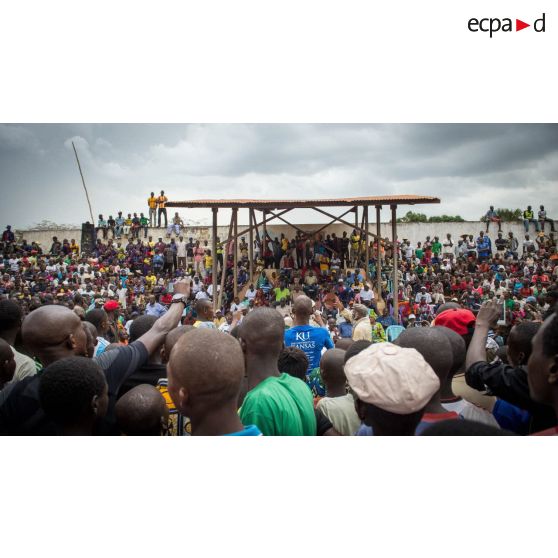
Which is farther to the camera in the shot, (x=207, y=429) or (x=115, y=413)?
(x=115, y=413)

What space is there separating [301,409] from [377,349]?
0.71 metres

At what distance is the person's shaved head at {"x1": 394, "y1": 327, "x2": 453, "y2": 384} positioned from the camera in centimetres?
253

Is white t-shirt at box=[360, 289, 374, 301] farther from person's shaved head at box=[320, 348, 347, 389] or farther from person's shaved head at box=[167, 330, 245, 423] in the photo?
person's shaved head at box=[167, 330, 245, 423]

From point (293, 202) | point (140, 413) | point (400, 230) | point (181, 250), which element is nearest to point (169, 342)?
point (140, 413)

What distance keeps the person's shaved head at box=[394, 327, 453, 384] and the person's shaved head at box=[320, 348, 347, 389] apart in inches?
34.1

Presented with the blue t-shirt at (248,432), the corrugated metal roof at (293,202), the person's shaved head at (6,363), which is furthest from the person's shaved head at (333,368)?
the corrugated metal roof at (293,202)

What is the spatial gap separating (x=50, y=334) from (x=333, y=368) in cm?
169

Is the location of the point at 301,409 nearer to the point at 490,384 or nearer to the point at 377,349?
the point at 377,349

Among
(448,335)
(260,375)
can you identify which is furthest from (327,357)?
(448,335)

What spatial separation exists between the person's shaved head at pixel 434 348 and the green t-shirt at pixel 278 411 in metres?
0.59

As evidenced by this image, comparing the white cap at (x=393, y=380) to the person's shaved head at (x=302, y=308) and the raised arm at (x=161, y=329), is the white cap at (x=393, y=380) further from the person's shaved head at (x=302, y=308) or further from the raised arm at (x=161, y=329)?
the person's shaved head at (x=302, y=308)

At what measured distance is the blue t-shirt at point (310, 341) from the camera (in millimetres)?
4898

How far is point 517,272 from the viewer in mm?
18875

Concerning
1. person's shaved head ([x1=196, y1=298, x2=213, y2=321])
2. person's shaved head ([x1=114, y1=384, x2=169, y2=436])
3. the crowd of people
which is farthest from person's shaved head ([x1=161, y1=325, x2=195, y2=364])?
person's shaved head ([x1=196, y1=298, x2=213, y2=321])
